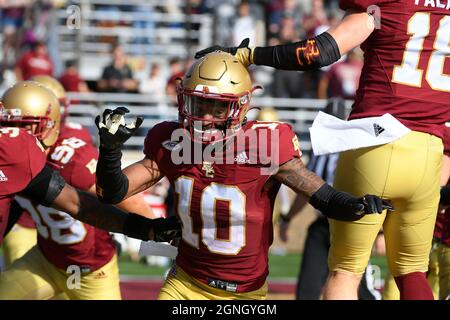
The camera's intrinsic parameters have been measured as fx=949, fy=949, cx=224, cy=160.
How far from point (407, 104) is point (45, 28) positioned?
9761 mm

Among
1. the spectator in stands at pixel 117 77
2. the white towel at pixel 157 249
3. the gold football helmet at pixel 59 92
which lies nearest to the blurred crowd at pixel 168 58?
the spectator in stands at pixel 117 77

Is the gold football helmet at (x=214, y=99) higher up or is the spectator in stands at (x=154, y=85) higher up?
the gold football helmet at (x=214, y=99)

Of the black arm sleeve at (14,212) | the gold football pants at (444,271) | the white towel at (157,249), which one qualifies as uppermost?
the white towel at (157,249)

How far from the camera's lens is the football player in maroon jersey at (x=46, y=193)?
14.0 ft

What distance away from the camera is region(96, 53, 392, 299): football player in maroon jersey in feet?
→ 14.0

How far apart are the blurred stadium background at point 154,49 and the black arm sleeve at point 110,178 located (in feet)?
21.5

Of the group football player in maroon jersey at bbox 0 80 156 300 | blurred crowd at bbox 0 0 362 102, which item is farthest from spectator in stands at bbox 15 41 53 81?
football player in maroon jersey at bbox 0 80 156 300

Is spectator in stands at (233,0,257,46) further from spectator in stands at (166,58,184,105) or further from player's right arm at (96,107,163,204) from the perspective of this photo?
player's right arm at (96,107,163,204)

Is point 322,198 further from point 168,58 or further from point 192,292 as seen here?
point 168,58

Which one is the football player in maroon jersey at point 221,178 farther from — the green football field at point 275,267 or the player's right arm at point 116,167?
the green football field at point 275,267

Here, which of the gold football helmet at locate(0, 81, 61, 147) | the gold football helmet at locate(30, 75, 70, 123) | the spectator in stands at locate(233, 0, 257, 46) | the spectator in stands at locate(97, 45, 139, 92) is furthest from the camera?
the spectator in stands at locate(233, 0, 257, 46)

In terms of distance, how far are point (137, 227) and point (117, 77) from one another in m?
8.25

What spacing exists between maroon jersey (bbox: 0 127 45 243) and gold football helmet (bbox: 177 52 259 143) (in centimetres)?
70

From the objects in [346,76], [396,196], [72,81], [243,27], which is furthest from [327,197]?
[243,27]
